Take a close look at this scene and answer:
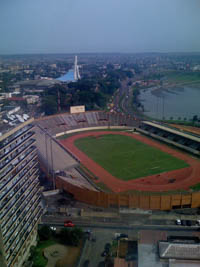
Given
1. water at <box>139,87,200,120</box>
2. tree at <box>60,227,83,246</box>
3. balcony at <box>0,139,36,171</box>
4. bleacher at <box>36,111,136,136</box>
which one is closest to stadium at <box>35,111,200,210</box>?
bleacher at <box>36,111,136,136</box>

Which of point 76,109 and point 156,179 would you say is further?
point 76,109

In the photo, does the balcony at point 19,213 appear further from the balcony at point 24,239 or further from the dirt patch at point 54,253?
the dirt patch at point 54,253

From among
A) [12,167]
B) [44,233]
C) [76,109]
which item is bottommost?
[44,233]

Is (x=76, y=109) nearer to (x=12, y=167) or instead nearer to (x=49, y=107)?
(x=49, y=107)

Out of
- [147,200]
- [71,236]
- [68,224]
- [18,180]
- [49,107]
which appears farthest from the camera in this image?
[49,107]

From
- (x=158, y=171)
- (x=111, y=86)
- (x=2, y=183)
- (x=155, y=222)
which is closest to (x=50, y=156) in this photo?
(x=158, y=171)

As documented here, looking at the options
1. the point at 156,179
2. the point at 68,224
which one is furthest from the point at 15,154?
the point at 156,179

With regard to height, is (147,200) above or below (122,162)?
above
